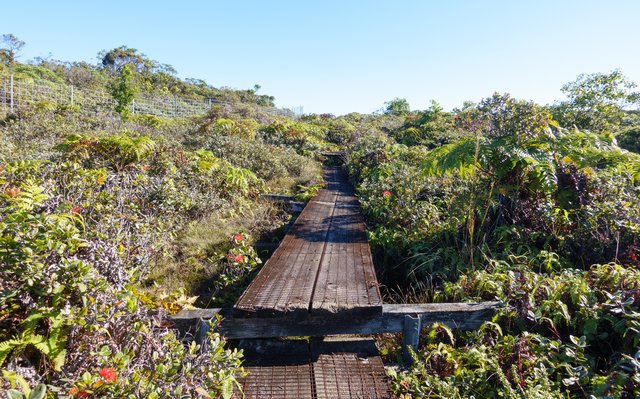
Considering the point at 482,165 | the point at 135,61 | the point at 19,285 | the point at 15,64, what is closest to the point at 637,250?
the point at 482,165

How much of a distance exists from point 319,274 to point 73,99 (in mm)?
25521

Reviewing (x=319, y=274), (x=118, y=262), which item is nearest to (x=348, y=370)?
(x=319, y=274)

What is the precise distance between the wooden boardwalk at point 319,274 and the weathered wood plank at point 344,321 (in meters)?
0.08

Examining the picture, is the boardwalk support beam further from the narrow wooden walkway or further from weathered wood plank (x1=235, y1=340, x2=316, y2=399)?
weathered wood plank (x1=235, y1=340, x2=316, y2=399)

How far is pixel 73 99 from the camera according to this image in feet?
76.2

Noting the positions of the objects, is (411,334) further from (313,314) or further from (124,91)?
(124,91)

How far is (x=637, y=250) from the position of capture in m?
3.46

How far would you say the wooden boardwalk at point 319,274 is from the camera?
2.90 m

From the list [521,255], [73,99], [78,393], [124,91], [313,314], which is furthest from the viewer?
[73,99]

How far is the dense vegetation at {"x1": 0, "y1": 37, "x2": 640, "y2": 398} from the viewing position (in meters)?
1.89

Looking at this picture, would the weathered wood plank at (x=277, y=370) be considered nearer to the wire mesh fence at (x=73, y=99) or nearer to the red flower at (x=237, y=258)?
the red flower at (x=237, y=258)

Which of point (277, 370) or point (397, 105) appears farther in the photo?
point (397, 105)

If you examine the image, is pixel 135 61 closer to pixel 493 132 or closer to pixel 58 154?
pixel 58 154

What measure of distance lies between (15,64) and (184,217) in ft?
128
